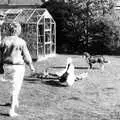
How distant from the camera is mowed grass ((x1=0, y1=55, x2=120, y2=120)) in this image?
745 cm

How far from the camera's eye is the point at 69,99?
9.14 meters

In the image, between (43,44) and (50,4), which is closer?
(43,44)

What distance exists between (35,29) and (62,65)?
3.26m

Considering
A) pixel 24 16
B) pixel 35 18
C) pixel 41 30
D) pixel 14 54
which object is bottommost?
pixel 14 54

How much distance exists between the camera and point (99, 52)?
22219 mm

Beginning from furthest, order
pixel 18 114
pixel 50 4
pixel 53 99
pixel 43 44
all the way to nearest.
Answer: pixel 50 4, pixel 43 44, pixel 53 99, pixel 18 114

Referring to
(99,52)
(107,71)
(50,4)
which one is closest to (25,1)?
(50,4)

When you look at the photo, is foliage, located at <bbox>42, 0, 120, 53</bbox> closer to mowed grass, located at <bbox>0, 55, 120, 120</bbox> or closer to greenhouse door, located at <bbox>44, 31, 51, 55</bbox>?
greenhouse door, located at <bbox>44, 31, 51, 55</bbox>

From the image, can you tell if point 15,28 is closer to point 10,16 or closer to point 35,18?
point 35,18

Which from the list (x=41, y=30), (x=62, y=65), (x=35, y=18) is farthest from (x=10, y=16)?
(x=62, y=65)

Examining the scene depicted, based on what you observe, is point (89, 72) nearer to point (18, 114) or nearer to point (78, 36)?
point (18, 114)

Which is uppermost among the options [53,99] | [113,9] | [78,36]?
[113,9]

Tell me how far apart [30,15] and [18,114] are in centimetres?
1249

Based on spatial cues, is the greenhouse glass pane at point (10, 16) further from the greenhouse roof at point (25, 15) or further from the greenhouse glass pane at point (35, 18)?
the greenhouse glass pane at point (35, 18)
